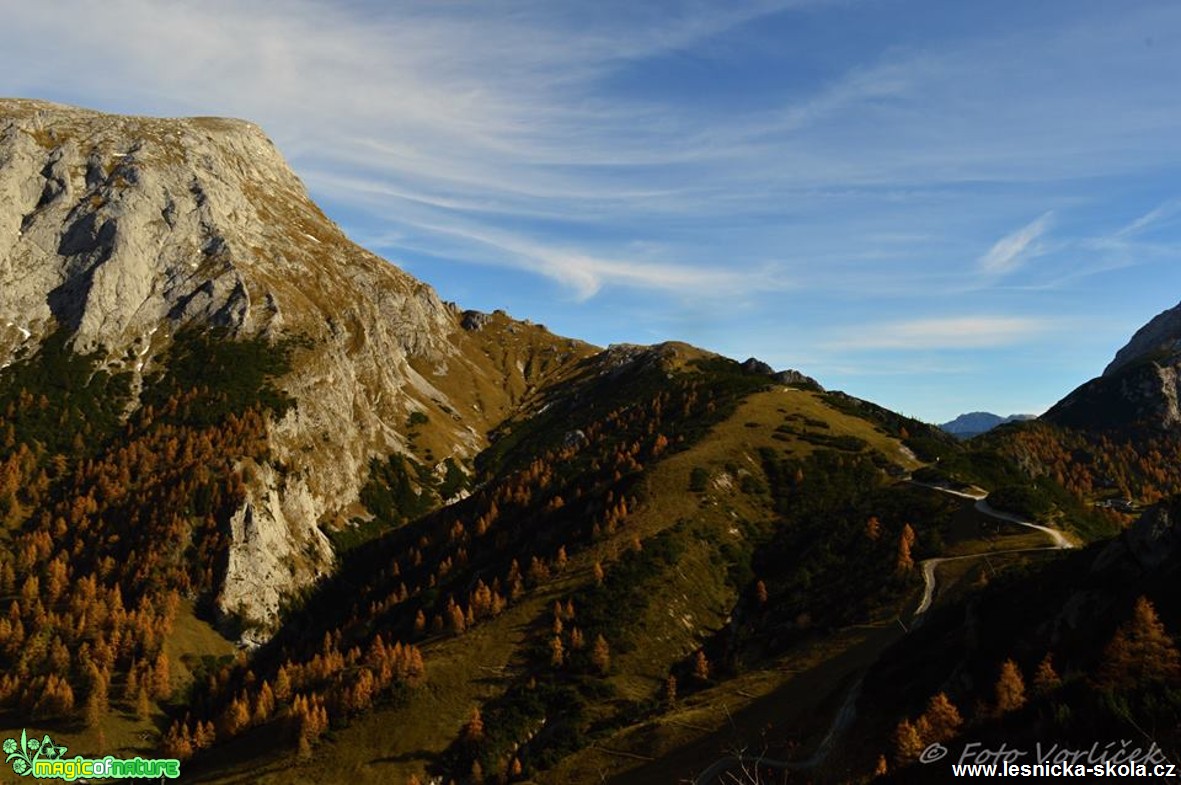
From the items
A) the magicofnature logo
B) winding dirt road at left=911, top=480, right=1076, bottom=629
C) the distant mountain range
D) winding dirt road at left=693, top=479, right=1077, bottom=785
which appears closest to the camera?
the distant mountain range

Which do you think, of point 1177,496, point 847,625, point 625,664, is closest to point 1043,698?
point 1177,496

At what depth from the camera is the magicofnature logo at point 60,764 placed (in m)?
129

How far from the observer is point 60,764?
434 feet

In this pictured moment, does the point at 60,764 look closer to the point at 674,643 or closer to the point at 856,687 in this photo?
the point at 674,643

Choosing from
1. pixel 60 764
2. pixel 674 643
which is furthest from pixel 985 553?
pixel 60 764

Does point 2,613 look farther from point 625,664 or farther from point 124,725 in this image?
point 625,664

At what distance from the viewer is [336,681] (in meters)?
134

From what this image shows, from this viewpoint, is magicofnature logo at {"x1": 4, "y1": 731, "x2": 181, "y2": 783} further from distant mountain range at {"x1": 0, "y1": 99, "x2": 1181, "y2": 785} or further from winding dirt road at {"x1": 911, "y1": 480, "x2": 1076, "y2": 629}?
winding dirt road at {"x1": 911, "y1": 480, "x2": 1076, "y2": 629}

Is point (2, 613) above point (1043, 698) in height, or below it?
above

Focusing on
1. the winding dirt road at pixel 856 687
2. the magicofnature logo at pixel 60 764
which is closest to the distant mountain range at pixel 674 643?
the winding dirt road at pixel 856 687

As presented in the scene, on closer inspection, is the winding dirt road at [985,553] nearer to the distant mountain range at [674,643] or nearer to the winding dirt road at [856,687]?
the winding dirt road at [856,687]

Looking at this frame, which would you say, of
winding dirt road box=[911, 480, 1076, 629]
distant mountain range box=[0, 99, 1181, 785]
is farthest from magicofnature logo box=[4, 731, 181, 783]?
winding dirt road box=[911, 480, 1076, 629]

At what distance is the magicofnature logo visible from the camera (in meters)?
129

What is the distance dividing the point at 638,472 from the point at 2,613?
539 ft
